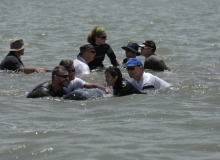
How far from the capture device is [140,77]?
38.3 feet

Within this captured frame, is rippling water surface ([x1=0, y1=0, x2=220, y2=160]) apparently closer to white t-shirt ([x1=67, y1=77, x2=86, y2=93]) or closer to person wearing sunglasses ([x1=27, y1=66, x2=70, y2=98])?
person wearing sunglasses ([x1=27, y1=66, x2=70, y2=98])

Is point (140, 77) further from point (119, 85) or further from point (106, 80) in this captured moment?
point (106, 80)

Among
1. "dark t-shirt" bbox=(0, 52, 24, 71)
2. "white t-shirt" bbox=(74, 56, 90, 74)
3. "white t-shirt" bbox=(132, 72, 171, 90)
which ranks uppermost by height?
"white t-shirt" bbox=(132, 72, 171, 90)

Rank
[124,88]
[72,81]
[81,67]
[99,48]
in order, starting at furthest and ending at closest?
1. [99,48]
2. [81,67]
3. [72,81]
4. [124,88]

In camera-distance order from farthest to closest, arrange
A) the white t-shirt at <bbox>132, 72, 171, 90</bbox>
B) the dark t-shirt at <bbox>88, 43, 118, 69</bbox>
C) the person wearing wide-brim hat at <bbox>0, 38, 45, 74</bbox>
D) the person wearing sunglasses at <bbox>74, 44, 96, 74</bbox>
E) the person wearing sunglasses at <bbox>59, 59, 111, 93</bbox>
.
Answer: the dark t-shirt at <bbox>88, 43, 118, 69</bbox> < the person wearing wide-brim hat at <bbox>0, 38, 45, 74</bbox> < the person wearing sunglasses at <bbox>74, 44, 96, 74</bbox> < the white t-shirt at <bbox>132, 72, 171, 90</bbox> < the person wearing sunglasses at <bbox>59, 59, 111, 93</bbox>

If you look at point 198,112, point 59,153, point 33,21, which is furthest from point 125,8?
point 59,153

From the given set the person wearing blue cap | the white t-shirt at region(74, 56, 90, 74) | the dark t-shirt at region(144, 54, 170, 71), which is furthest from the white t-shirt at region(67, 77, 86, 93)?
the dark t-shirt at region(144, 54, 170, 71)

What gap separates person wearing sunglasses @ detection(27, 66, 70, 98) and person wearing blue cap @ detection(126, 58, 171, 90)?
1.17 metres

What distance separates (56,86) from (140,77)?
62.4 inches

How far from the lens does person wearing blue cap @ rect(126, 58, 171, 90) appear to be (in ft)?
37.4

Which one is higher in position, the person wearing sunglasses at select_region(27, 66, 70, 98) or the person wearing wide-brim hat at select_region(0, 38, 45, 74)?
the person wearing sunglasses at select_region(27, 66, 70, 98)

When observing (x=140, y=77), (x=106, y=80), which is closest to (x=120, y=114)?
(x=106, y=80)

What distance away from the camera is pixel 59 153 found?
802 centimetres

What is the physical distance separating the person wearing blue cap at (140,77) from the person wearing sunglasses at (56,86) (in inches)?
46.0
